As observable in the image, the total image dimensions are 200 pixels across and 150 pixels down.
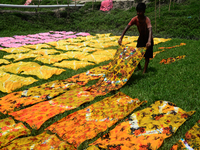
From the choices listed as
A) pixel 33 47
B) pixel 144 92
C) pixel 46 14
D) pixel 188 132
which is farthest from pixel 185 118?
pixel 46 14

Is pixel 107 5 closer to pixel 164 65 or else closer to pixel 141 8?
pixel 164 65

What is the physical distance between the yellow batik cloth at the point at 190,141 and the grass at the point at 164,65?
0.30 feet

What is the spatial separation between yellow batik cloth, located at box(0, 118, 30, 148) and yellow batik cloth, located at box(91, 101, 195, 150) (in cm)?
114

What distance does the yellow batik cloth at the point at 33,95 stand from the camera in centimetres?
336

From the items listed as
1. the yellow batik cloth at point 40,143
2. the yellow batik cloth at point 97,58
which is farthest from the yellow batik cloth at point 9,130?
the yellow batik cloth at point 97,58

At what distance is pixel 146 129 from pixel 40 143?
4.78 ft

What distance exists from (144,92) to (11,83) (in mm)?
3350

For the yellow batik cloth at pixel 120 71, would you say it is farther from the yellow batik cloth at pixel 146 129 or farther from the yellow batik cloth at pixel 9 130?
the yellow batik cloth at pixel 9 130

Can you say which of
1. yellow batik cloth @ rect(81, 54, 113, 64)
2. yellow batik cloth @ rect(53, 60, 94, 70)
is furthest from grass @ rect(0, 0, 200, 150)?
yellow batik cloth @ rect(81, 54, 113, 64)

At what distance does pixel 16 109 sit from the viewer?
324 cm

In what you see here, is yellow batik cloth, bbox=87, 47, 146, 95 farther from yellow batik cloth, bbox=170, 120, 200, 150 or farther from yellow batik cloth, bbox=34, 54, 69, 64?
yellow batik cloth, bbox=34, 54, 69, 64

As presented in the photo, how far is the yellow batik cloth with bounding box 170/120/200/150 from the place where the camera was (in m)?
1.98

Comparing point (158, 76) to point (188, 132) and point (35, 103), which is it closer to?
point (188, 132)

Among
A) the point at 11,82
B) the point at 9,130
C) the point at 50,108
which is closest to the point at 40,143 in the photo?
the point at 9,130
